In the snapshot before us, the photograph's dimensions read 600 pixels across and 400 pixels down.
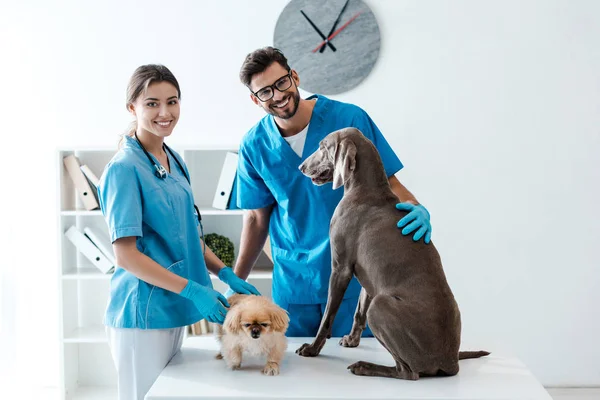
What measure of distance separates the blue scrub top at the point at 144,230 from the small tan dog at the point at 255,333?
0.68 ft

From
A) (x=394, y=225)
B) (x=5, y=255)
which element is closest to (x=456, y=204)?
(x=394, y=225)

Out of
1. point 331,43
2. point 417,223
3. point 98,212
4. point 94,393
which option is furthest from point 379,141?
point 94,393

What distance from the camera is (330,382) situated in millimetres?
1382

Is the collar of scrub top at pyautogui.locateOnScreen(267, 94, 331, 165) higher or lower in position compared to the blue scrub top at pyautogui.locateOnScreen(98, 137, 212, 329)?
higher

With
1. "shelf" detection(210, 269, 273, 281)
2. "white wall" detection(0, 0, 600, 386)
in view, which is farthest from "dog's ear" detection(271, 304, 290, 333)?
"white wall" detection(0, 0, 600, 386)

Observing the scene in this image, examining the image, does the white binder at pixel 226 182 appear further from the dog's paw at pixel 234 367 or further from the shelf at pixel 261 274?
the dog's paw at pixel 234 367

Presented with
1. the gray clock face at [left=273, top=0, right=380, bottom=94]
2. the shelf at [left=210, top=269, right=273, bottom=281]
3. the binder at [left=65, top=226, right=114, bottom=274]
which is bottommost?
the shelf at [left=210, top=269, right=273, bottom=281]

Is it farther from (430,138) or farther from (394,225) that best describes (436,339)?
(430,138)

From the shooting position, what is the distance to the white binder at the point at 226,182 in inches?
128

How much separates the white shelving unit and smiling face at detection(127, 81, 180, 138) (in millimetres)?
1584

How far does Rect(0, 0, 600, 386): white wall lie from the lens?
3.41m

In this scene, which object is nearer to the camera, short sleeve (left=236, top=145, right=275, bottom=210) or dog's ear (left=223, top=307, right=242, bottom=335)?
dog's ear (left=223, top=307, right=242, bottom=335)

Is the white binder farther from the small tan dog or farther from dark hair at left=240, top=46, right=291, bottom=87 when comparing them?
the small tan dog

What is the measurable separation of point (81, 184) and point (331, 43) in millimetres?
1616
